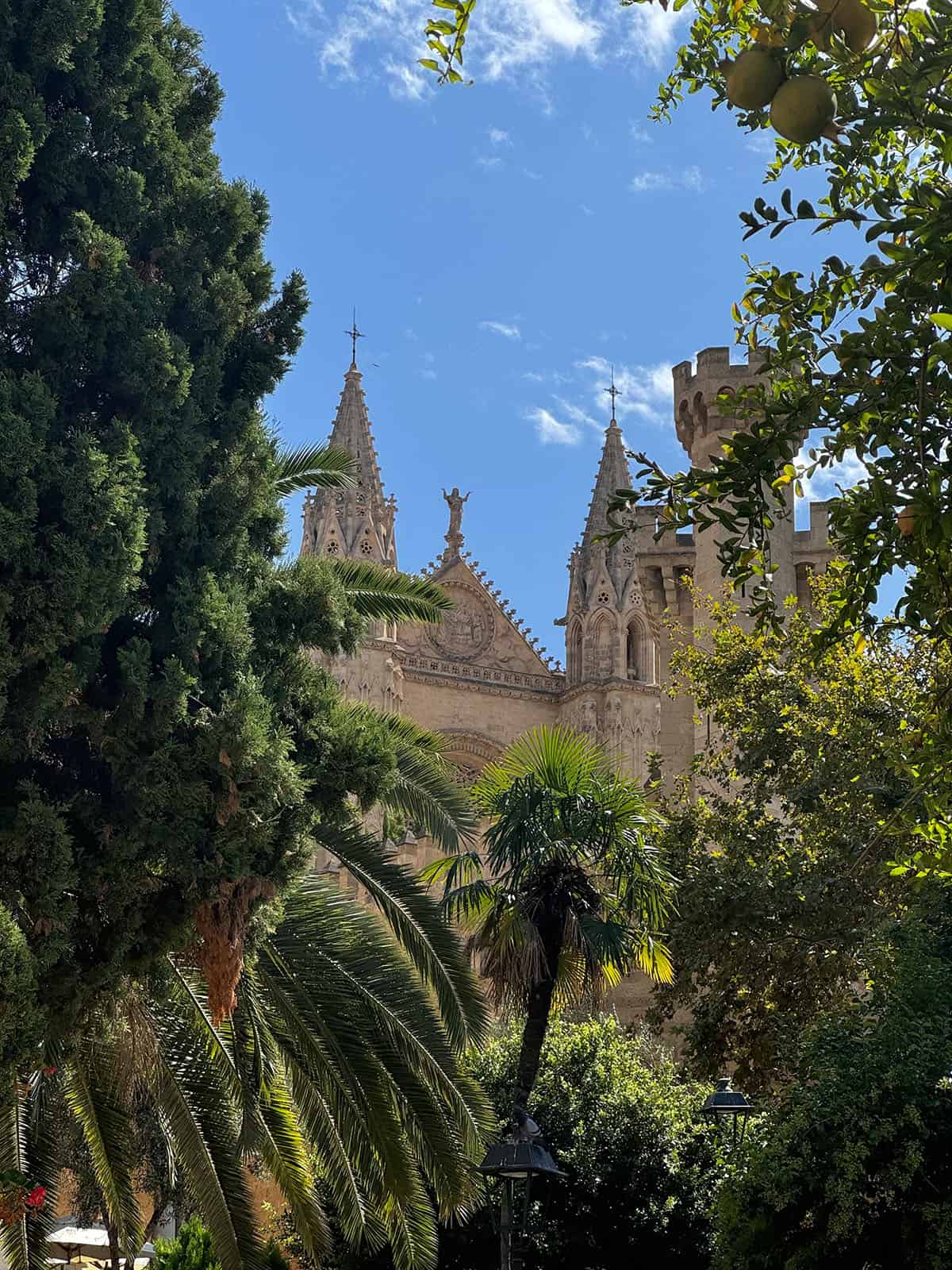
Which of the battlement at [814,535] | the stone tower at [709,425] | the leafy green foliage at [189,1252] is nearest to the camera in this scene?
the leafy green foliage at [189,1252]

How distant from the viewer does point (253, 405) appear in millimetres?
10867

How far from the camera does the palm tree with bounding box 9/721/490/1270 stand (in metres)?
10.5

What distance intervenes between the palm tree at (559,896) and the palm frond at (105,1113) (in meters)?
2.87

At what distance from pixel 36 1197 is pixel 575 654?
92.6 feet

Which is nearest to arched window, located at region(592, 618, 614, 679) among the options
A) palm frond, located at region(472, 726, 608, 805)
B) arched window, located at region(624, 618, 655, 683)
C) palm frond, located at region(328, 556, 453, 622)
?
arched window, located at region(624, 618, 655, 683)

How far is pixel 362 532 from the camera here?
33281 mm

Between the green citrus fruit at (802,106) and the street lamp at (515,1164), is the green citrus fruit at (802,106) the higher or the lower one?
the higher one

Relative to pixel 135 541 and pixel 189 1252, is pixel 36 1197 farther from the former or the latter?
pixel 189 1252

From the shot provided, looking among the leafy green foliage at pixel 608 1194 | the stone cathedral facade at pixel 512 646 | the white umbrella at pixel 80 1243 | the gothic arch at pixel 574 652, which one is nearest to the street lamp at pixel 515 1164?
the leafy green foliage at pixel 608 1194

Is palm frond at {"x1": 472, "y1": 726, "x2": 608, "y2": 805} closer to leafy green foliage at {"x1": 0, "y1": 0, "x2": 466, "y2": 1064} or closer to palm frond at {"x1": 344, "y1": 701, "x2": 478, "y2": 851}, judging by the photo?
palm frond at {"x1": 344, "y1": 701, "x2": 478, "y2": 851}

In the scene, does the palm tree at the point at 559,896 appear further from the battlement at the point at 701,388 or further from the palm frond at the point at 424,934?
the battlement at the point at 701,388

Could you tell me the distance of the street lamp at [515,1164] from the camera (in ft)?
33.0

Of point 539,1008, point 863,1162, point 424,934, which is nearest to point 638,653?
point 539,1008

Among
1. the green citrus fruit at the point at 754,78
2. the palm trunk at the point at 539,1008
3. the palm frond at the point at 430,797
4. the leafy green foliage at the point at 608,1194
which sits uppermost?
the green citrus fruit at the point at 754,78
